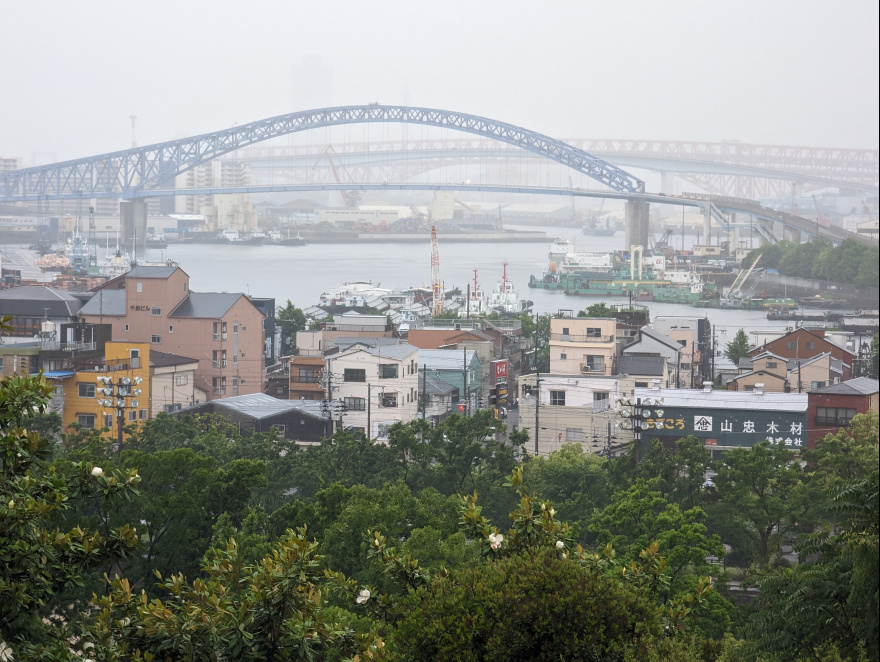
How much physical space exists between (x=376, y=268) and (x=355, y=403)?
17.8m

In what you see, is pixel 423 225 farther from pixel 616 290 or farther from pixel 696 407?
pixel 696 407

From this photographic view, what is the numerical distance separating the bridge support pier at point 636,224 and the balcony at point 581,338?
59.0 feet

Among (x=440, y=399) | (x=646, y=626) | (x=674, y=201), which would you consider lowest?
(x=440, y=399)

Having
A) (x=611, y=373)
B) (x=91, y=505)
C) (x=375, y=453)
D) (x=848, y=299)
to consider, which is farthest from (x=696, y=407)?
(x=848, y=299)

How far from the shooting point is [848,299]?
62.1 ft

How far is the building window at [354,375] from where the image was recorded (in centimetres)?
803

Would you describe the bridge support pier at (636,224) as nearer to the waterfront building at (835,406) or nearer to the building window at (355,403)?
the building window at (355,403)

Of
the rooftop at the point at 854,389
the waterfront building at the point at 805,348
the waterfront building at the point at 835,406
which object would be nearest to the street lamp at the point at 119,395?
the waterfront building at the point at 835,406

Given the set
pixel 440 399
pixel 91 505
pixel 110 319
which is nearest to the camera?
pixel 91 505

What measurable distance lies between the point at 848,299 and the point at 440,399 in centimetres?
1260

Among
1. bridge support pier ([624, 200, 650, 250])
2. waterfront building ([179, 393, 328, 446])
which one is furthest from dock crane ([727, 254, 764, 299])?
waterfront building ([179, 393, 328, 446])

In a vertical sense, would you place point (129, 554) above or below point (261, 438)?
above

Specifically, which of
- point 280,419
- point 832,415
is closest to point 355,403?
point 280,419

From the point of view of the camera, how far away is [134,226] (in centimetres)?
2789
